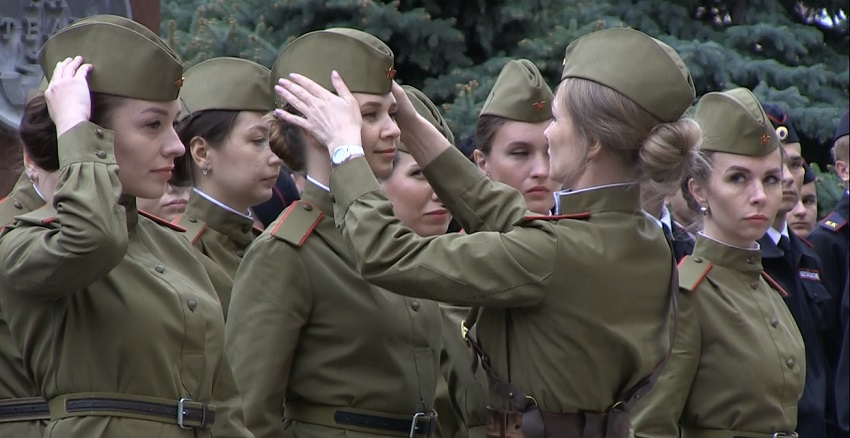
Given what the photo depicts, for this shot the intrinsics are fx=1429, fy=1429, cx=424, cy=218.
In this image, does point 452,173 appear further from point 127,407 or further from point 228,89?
point 228,89

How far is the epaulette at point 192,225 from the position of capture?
5.84 m

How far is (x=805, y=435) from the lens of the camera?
21.8ft

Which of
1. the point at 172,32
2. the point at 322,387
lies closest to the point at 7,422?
the point at 322,387

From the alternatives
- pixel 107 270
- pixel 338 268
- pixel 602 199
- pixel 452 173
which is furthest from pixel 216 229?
pixel 602 199

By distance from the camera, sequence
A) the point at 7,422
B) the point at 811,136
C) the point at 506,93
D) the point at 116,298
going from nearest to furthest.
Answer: the point at 116,298 → the point at 7,422 → the point at 506,93 → the point at 811,136

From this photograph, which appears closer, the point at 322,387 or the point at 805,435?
the point at 322,387

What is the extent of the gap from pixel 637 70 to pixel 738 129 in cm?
196

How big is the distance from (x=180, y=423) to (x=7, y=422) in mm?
637

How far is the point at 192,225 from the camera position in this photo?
5.91 m

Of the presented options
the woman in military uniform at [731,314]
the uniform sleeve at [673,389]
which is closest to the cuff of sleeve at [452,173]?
the woman in military uniform at [731,314]

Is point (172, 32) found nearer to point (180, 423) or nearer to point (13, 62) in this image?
point (13, 62)

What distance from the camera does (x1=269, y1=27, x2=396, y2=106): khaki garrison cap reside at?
14.3 ft

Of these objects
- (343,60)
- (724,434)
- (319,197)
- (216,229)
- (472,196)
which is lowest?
(724,434)

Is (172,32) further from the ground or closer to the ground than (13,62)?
closer to the ground
